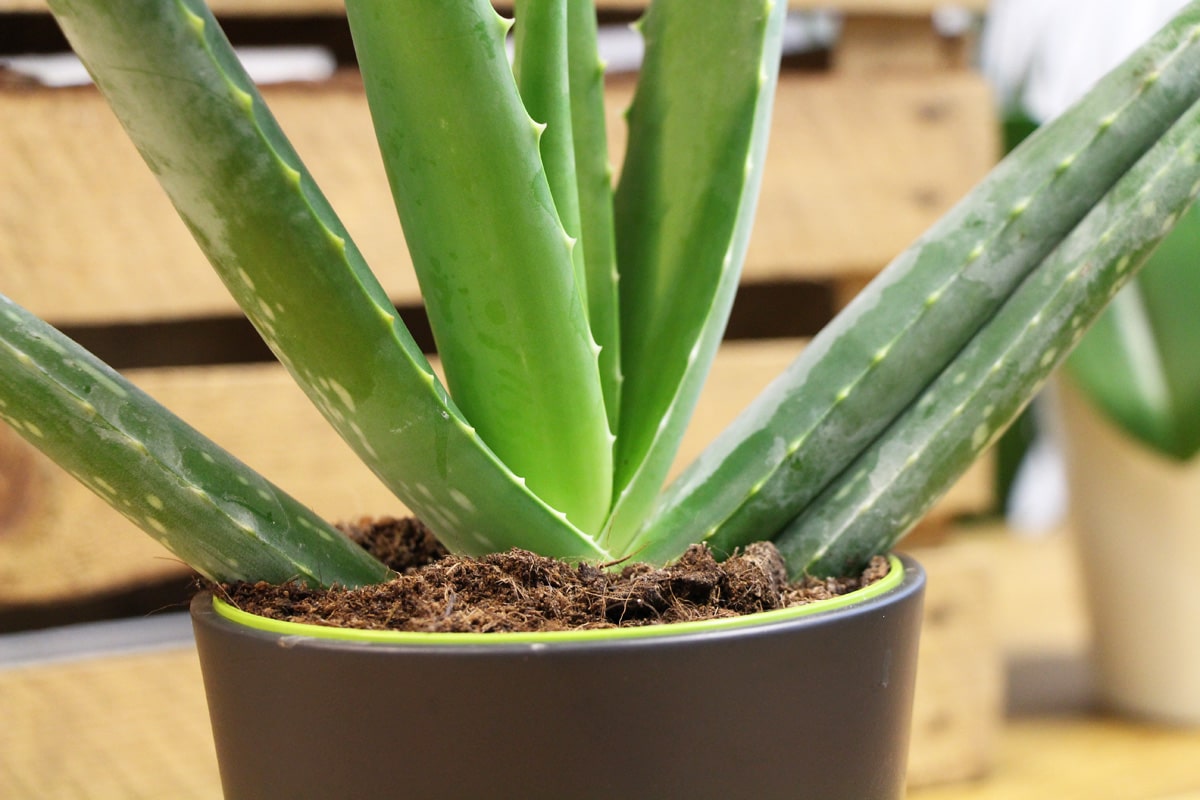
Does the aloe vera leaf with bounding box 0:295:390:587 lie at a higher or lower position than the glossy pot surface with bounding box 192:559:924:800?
higher

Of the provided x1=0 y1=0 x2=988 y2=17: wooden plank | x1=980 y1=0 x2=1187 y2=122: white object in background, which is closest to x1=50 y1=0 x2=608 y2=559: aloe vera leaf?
x1=0 y1=0 x2=988 y2=17: wooden plank

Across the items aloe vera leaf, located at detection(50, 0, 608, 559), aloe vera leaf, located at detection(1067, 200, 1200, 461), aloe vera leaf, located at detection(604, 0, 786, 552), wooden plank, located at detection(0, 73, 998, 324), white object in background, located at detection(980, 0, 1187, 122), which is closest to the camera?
aloe vera leaf, located at detection(50, 0, 608, 559)

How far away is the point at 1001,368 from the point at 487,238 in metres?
0.18

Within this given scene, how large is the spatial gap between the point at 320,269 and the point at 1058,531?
1473 millimetres

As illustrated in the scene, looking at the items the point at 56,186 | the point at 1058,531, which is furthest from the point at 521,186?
the point at 1058,531

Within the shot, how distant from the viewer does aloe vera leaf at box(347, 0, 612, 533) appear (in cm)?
A: 30

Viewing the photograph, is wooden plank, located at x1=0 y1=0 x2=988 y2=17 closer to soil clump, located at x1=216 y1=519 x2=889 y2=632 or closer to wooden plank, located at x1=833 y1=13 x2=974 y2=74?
wooden plank, located at x1=833 y1=13 x2=974 y2=74

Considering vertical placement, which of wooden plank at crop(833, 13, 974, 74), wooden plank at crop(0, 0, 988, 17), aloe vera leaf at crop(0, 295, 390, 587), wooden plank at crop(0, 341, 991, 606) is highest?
wooden plank at crop(0, 0, 988, 17)

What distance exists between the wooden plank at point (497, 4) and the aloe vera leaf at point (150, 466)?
1.31 ft

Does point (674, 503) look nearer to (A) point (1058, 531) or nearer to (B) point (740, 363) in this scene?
(B) point (740, 363)

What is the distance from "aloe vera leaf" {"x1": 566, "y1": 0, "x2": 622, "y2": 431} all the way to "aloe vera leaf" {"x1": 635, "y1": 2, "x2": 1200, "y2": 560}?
2.2 inches

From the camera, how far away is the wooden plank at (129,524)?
2.29 ft

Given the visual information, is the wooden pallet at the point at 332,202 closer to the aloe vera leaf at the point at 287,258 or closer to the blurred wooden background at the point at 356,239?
the blurred wooden background at the point at 356,239

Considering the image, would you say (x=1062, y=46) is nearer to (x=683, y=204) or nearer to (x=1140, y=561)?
(x=1140, y=561)
